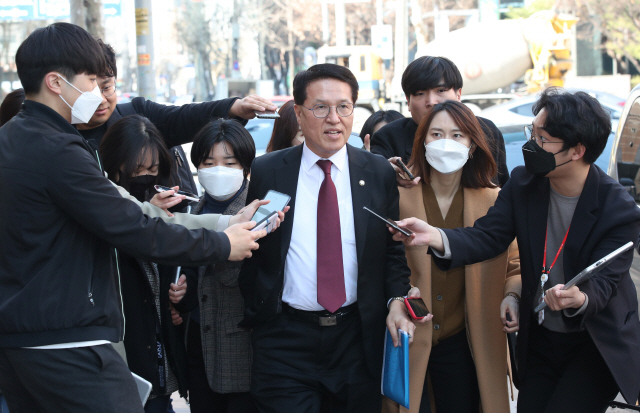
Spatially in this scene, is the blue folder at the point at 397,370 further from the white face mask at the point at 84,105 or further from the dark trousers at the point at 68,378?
the white face mask at the point at 84,105

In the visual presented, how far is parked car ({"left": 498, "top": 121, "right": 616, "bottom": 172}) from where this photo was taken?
8484 mm

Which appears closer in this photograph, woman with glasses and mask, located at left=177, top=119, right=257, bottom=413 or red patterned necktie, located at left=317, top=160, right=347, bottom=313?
red patterned necktie, located at left=317, top=160, right=347, bottom=313

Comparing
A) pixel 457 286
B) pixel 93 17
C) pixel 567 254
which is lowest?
pixel 457 286

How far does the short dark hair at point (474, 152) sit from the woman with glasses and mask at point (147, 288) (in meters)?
1.34

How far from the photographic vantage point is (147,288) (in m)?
3.16

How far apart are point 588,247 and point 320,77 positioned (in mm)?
1383

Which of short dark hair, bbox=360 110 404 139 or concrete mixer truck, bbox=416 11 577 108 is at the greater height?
concrete mixer truck, bbox=416 11 577 108

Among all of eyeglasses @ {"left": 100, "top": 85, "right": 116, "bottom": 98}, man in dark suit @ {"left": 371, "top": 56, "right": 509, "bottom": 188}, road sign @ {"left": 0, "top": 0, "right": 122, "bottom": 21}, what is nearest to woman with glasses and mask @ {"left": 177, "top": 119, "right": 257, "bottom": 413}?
eyeglasses @ {"left": 100, "top": 85, "right": 116, "bottom": 98}

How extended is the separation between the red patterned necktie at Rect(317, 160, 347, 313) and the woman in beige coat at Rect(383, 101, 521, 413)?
0.63 meters

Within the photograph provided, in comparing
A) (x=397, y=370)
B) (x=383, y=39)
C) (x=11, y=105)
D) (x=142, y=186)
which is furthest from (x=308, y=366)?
(x=383, y=39)

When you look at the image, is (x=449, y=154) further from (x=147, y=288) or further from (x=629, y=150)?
(x=629, y=150)

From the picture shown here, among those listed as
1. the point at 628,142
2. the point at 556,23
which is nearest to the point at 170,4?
the point at 556,23

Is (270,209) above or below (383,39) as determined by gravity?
below

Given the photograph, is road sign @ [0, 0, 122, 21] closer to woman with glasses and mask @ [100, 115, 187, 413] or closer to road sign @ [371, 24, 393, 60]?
woman with glasses and mask @ [100, 115, 187, 413]
